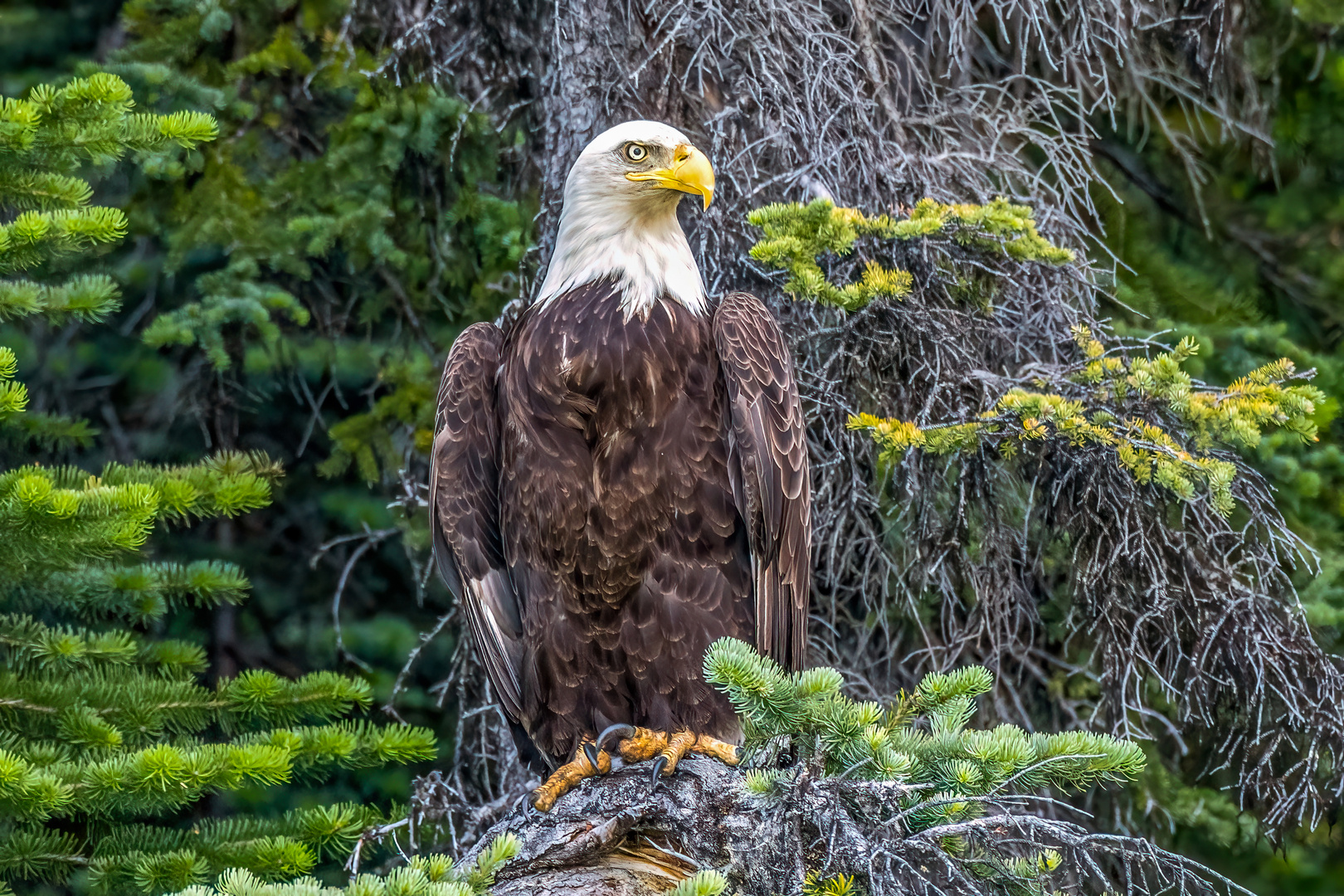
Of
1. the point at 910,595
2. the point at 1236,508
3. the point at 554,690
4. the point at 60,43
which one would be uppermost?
the point at 60,43

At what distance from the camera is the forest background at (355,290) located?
4449 mm

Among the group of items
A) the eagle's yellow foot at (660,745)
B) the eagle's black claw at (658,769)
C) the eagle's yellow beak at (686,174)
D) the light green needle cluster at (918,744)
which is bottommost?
the eagle's yellow foot at (660,745)

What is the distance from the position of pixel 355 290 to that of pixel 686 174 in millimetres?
2101

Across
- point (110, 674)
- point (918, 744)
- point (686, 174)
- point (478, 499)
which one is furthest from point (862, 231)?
point (110, 674)

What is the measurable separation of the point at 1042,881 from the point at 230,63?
4.29 m

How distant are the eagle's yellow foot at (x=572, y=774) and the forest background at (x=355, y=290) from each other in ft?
3.52

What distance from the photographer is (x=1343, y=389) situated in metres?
4.43

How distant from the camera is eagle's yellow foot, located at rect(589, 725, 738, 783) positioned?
319cm

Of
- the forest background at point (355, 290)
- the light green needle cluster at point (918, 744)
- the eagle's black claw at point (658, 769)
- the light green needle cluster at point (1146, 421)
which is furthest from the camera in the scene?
the forest background at point (355, 290)

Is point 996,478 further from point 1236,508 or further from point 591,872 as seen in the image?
point 591,872

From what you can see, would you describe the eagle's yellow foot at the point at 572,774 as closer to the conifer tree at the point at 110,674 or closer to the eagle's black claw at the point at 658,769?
the eagle's black claw at the point at 658,769

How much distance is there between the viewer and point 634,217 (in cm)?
356

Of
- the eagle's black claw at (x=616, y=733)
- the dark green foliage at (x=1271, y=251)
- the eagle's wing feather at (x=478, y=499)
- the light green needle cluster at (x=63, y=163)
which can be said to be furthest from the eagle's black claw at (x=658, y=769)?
the dark green foliage at (x=1271, y=251)

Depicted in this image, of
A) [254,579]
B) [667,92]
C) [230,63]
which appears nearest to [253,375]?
[254,579]
